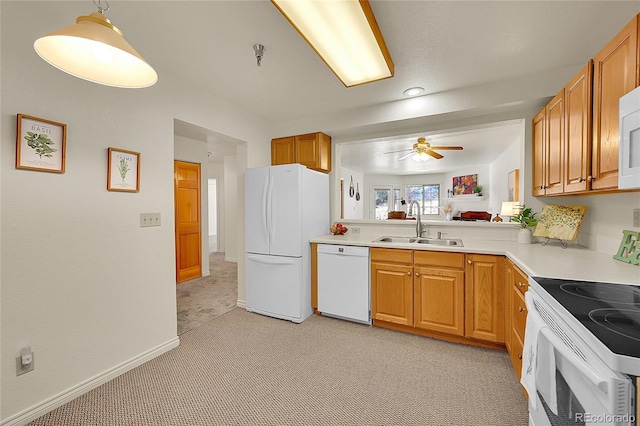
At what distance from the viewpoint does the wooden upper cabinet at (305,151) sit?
3408 millimetres

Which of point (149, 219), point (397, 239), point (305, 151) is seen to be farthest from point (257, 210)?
point (397, 239)

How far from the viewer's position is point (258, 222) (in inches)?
123

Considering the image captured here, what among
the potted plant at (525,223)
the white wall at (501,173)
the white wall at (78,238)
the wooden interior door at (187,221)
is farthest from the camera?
the white wall at (501,173)

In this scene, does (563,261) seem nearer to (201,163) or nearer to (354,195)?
(201,163)

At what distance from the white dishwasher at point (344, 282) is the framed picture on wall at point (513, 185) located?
3569 mm

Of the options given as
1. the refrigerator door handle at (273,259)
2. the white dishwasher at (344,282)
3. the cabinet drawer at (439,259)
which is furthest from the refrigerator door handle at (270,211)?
the cabinet drawer at (439,259)

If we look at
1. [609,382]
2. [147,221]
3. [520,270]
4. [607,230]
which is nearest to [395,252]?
[520,270]

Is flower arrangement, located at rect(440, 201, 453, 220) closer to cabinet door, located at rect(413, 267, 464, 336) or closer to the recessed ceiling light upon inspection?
the recessed ceiling light

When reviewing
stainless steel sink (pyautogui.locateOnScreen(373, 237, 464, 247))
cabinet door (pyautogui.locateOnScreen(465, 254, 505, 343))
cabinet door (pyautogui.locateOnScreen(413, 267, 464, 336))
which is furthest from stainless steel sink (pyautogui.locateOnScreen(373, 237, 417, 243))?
cabinet door (pyautogui.locateOnScreen(465, 254, 505, 343))

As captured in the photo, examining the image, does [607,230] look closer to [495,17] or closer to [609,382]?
[495,17]

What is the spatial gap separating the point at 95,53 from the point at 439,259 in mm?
2740

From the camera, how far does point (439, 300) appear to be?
243cm

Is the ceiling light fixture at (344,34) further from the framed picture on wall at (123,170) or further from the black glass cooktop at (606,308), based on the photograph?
the black glass cooktop at (606,308)

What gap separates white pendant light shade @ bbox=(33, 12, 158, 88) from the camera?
0.98 meters
